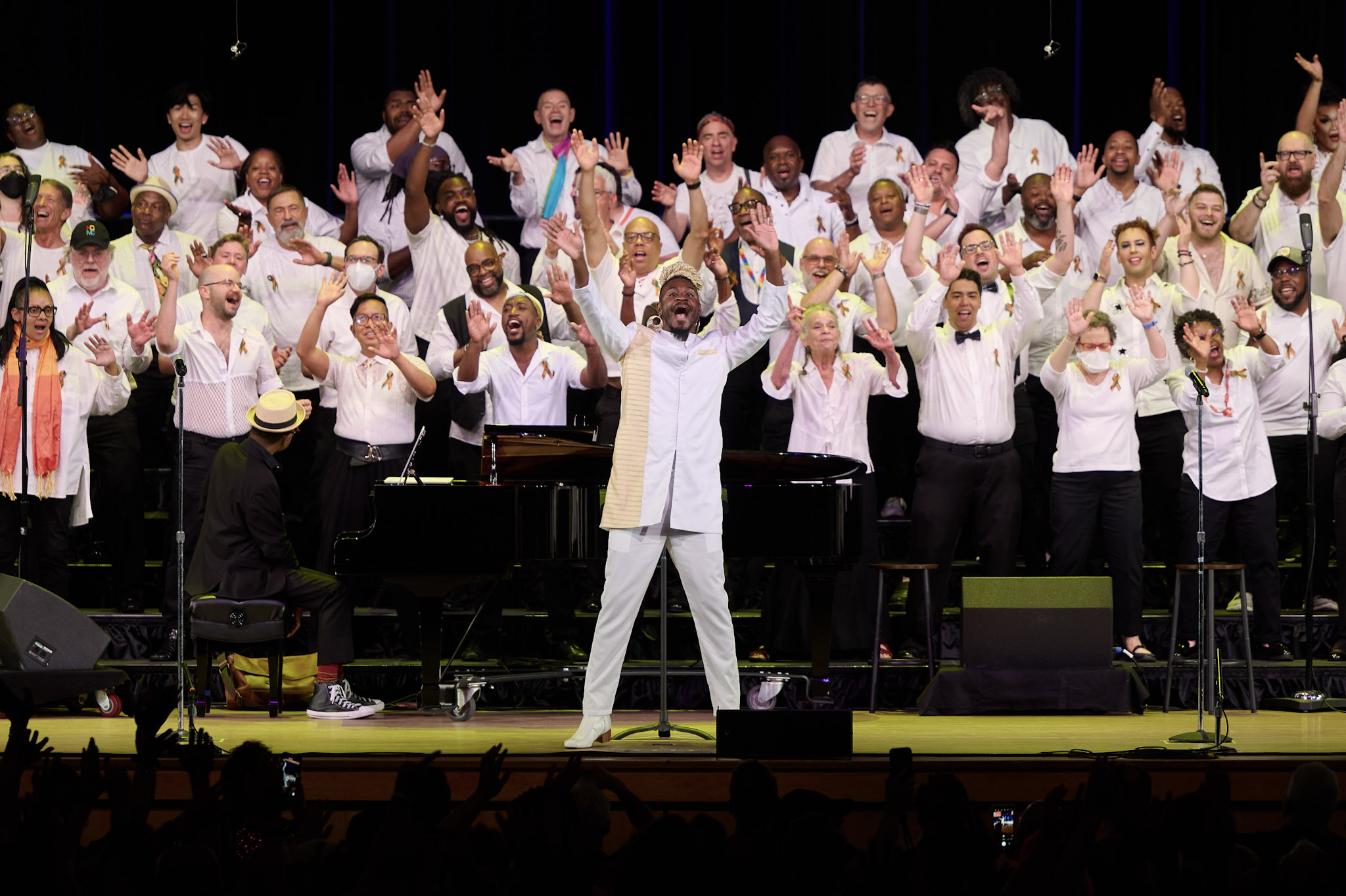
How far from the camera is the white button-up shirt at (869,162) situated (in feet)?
27.7

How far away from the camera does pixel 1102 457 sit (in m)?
6.77

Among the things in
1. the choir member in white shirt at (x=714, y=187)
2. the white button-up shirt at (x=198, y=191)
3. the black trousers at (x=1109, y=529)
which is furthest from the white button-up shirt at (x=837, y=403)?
the white button-up shirt at (x=198, y=191)

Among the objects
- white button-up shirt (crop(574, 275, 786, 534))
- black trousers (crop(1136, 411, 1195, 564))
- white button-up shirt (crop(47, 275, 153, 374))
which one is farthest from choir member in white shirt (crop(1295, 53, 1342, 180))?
white button-up shirt (crop(47, 275, 153, 374))

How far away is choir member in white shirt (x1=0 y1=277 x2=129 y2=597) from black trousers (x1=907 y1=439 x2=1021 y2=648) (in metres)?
3.83

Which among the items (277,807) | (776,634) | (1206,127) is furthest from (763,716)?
(1206,127)

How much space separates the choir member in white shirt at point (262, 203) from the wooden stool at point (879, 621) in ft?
12.7

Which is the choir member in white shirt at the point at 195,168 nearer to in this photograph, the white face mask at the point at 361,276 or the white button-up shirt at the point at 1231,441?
the white face mask at the point at 361,276

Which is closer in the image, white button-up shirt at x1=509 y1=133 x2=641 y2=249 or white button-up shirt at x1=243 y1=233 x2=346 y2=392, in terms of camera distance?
white button-up shirt at x1=243 y1=233 x2=346 y2=392

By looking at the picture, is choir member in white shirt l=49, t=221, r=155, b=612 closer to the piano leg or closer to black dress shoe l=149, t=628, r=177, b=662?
black dress shoe l=149, t=628, r=177, b=662

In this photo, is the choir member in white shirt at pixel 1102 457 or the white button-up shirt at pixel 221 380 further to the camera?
the white button-up shirt at pixel 221 380

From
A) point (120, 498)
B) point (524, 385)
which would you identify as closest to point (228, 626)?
point (120, 498)

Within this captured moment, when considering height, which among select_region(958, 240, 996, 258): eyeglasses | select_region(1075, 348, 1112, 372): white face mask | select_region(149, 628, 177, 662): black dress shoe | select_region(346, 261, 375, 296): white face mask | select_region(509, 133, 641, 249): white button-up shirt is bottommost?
select_region(149, 628, 177, 662): black dress shoe

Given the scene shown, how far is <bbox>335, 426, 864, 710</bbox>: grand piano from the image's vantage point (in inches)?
222

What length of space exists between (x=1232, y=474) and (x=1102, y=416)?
0.66 m
